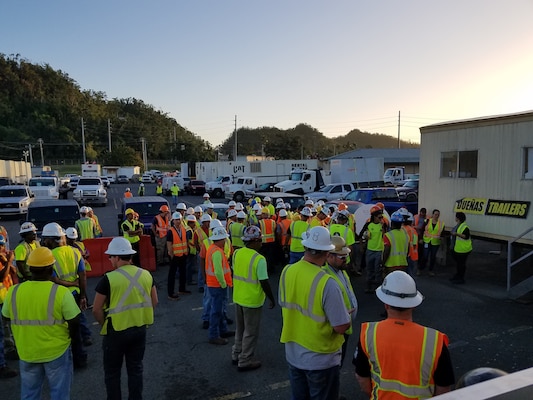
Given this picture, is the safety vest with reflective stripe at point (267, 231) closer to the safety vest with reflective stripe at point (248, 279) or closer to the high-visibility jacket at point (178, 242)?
the high-visibility jacket at point (178, 242)

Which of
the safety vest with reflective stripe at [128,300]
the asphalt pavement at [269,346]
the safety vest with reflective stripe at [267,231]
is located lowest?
the asphalt pavement at [269,346]

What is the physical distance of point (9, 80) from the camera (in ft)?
339

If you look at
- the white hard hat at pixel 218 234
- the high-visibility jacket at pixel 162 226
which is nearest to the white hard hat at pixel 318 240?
the white hard hat at pixel 218 234

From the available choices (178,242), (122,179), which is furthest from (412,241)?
(122,179)

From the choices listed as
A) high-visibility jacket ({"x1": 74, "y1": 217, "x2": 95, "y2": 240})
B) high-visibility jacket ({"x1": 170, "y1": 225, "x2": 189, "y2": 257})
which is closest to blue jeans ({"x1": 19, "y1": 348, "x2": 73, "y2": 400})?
high-visibility jacket ({"x1": 170, "y1": 225, "x2": 189, "y2": 257})

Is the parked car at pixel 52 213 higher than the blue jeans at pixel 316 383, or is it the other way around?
the parked car at pixel 52 213

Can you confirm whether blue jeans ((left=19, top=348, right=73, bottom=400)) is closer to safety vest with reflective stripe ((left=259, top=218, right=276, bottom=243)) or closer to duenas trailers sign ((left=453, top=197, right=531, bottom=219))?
safety vest with reflective stripe ((left=259, top=218, right=276, bottom=243))

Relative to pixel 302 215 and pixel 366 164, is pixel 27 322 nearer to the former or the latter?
pixel 302 215

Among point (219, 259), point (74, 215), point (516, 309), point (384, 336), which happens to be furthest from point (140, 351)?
point (74, 215)

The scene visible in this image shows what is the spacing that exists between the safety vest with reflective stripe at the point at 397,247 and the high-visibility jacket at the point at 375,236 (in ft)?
3.16

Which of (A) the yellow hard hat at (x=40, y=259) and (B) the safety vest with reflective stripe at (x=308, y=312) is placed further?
(A) the yellow hard hat at (x=40, y=259)

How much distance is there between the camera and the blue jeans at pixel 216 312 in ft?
20.4

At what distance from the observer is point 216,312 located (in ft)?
20.7

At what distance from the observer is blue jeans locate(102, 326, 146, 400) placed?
13.3 feet
